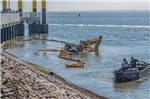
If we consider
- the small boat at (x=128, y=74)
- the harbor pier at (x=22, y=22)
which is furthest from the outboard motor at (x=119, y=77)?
the harbor pier at (x=22, y=22)

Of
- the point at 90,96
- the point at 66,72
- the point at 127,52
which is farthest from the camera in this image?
the point at 127,52

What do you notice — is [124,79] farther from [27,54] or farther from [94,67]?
[27,54]

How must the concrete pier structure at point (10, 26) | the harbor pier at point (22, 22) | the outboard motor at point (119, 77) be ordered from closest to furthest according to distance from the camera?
the outboard motor at point (119, 77), the concrete pier structure at point (10, 26), the harbor pier at point (22, 22)

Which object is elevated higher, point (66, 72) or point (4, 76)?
point (4, 76)

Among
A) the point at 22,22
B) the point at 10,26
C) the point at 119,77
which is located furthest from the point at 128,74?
the point at 22,22

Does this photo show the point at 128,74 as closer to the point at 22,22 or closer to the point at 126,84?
the point at 126,84

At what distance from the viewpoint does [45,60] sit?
37.0m

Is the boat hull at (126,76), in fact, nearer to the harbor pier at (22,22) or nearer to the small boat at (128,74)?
the small boat at (128,74)

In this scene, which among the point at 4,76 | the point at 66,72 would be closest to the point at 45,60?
the point at 66,72

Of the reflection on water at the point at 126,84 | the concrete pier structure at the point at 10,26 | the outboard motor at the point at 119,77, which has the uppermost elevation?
the concrete pier structure at the point at 10,26

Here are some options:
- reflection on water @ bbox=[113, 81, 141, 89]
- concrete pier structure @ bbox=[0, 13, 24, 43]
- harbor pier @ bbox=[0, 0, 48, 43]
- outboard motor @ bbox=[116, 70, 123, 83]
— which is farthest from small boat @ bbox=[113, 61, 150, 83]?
harbor pier @ bbox=[0, 0, 48, 43]

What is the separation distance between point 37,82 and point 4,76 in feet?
9.00

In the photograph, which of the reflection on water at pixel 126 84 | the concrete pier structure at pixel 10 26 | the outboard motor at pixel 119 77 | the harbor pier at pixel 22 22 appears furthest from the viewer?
the harbor pier at pixel 22 22

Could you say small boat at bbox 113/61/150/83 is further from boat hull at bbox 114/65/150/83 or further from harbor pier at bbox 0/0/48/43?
harbor pier at bbox 0/0/48/43
